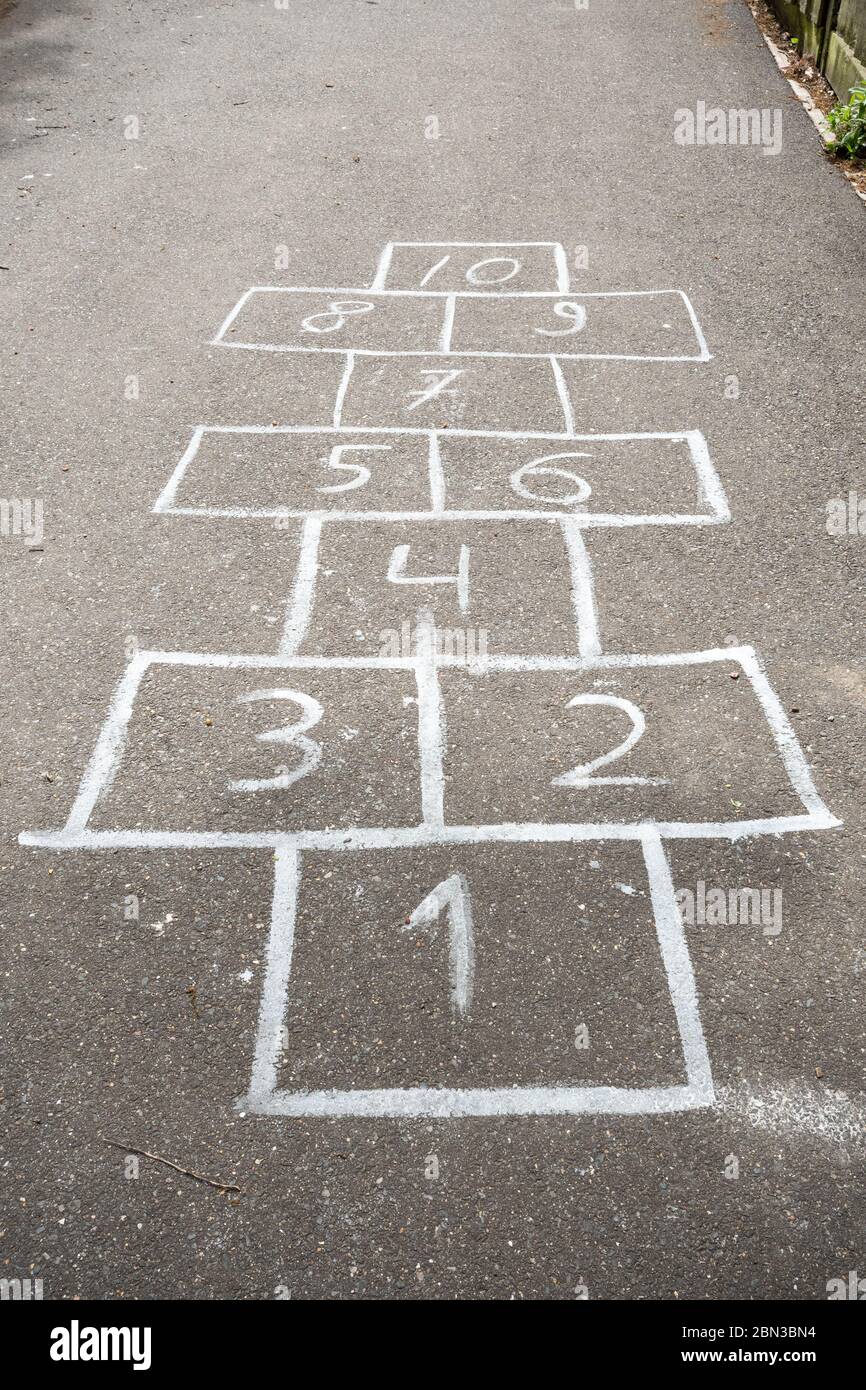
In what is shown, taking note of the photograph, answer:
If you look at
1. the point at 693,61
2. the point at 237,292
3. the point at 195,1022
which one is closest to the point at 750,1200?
the point at 195,1022

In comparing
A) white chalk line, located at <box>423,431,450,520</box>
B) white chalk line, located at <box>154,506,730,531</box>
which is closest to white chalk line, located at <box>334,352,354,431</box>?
white chalk line, located at <box>423,431,450,520</box>

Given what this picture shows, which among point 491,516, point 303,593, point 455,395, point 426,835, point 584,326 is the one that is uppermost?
point 584,326

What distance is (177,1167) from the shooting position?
3.05 m

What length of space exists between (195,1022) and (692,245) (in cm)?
664

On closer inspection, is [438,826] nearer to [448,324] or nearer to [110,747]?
[110,747]

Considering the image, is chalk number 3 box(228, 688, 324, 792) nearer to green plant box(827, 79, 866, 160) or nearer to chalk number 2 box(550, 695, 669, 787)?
chalk number 2 box(550, 695, 669, 787)

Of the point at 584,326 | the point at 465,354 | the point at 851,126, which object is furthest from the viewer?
the point at 851,126

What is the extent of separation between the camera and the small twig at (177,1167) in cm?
301

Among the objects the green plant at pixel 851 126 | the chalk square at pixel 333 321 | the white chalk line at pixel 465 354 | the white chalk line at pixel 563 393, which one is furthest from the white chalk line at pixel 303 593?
the green plant at pixel 851 126

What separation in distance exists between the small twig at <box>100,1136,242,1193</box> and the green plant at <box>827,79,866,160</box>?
918cm

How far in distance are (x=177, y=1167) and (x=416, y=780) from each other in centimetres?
155

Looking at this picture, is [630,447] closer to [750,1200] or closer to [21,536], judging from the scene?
[21,536]

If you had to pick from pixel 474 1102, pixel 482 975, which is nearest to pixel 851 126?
pixel 482 975

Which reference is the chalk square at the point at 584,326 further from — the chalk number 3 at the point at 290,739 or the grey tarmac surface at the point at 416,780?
the chalk number 3 at the point at 290,739
